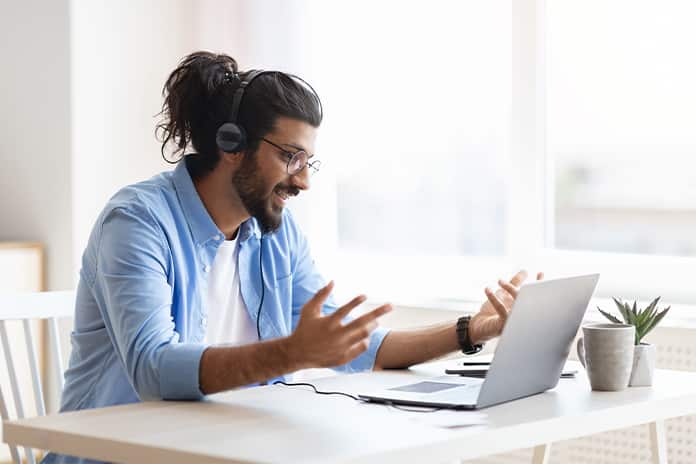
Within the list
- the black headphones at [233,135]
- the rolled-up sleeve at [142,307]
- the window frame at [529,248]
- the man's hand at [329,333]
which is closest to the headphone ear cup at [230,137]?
the black headphones at [233,135]

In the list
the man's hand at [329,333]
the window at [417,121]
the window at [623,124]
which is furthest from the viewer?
the window at [417,121]

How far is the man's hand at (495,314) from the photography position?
2.04 m

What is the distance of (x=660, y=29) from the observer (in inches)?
125

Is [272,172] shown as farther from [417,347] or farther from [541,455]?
[541,455]

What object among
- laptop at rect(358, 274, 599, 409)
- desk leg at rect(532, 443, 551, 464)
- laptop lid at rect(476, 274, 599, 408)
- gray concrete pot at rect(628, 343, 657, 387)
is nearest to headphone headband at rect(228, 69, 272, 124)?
laptop at rect(358, 274, 599, 409)

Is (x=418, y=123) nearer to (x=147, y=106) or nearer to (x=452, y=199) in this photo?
(x=452, y=199)

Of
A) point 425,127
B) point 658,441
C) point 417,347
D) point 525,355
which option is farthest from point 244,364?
point 425,127

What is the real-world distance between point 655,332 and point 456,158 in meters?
0.90

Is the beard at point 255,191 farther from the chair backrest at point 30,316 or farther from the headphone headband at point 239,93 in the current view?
the chair backrest at point 30,316

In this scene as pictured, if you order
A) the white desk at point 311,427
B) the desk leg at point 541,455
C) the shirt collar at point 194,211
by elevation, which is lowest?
the desk leg at point 541,455

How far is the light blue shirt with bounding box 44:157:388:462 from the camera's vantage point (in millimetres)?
1800

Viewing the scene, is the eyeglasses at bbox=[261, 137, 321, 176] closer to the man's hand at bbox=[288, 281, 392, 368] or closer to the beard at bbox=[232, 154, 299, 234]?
the beard at bbox=[232, 154, 299, 234]

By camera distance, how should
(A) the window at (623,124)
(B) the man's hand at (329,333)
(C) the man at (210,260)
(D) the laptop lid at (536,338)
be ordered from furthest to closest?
(A) the window at (623,124) → (C) the man at (210,260) → (D) the laptop lid at (536,338) → (B) the man's hand at (329,333)

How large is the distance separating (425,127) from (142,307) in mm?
1959
